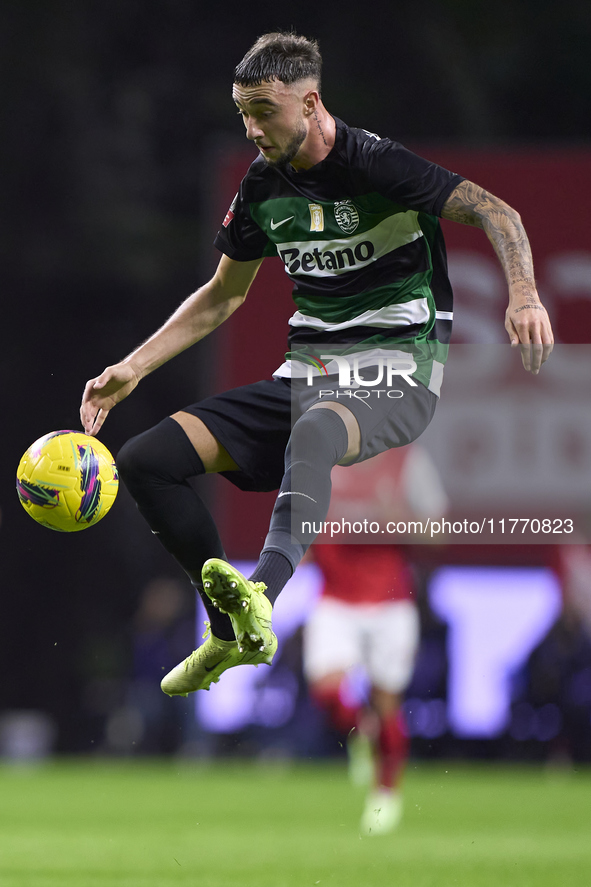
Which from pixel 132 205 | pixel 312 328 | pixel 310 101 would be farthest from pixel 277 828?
pixel 132 205

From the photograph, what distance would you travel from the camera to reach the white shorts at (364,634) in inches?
491

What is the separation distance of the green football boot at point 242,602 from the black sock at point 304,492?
0.27m

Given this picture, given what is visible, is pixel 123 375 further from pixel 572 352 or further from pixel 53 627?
pixel 53 627

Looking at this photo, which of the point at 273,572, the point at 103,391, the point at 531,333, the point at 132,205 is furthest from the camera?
the point at 132,205

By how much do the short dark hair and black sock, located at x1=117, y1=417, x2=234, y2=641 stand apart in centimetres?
150

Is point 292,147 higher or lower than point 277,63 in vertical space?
lower

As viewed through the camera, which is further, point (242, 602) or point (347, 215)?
point (347, 215)

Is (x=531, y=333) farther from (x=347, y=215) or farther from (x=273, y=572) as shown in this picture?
(x=273, y=572)

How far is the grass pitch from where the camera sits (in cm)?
912

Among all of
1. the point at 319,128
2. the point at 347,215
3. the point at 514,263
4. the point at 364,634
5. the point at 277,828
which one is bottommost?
the point at 277,828

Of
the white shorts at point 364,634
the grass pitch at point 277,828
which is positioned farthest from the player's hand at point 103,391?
the white shorts at point 364,634

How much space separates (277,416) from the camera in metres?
6.57

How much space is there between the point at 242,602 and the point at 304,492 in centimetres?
61

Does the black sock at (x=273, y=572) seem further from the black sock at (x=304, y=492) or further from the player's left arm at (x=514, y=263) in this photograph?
the player's left arm at (x=514, y=263)
